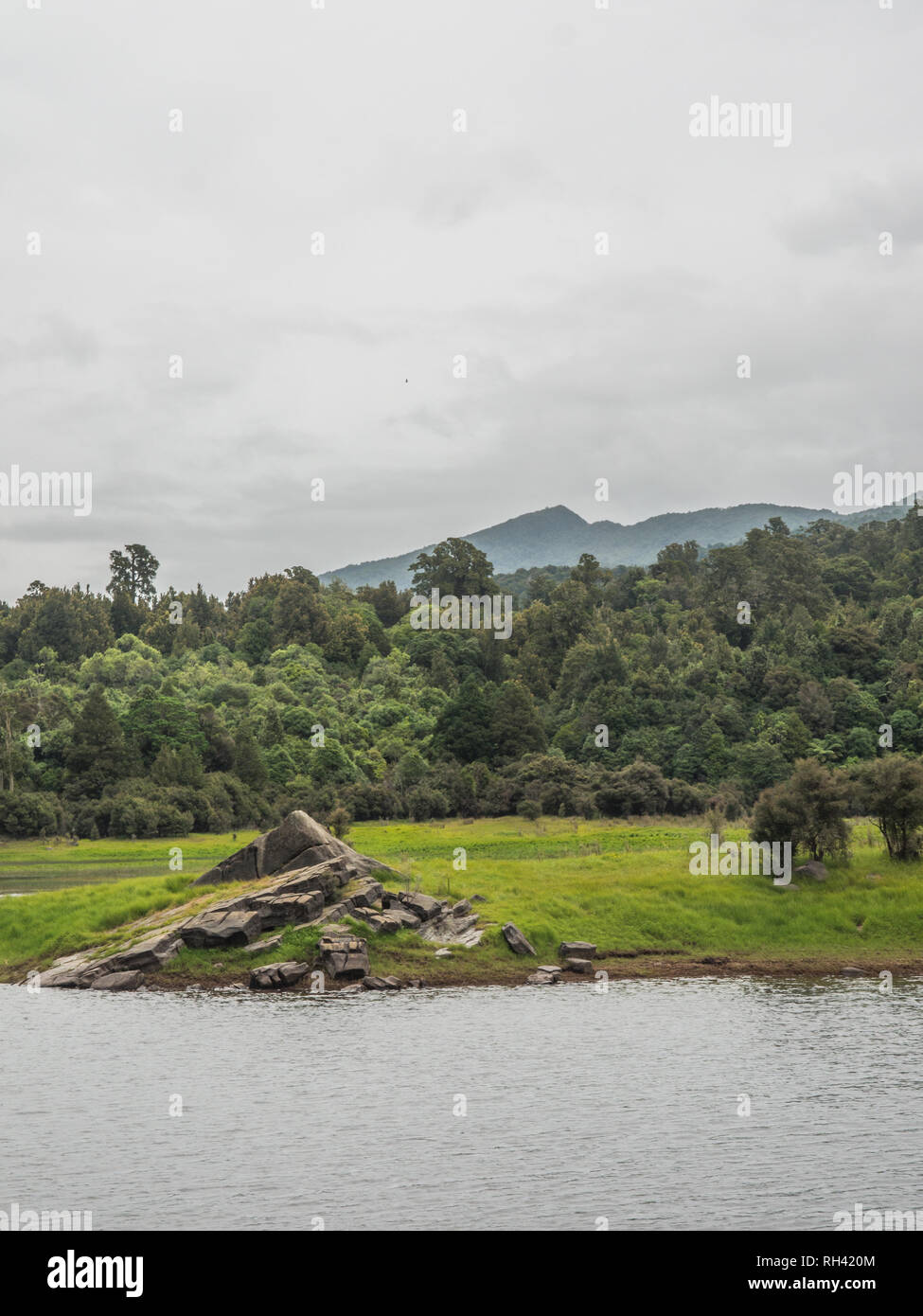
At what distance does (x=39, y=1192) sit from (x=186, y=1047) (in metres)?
10.6

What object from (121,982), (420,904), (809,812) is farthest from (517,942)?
(809,812)

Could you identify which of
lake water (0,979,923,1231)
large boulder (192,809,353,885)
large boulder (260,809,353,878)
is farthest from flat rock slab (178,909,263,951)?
large boulder (260,809,353,878)

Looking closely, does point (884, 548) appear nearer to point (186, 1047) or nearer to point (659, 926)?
point (659, 926)

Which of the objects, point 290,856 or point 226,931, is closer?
point 226,931

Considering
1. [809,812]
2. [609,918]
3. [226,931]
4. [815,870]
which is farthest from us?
[809,812]

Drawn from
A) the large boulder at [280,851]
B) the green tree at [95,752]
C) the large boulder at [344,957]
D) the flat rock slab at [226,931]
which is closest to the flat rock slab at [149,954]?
the flat rock slab at [226,931]

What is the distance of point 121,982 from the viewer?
139 ft

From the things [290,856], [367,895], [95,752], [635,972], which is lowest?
[635,972]

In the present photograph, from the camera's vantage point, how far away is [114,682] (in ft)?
526

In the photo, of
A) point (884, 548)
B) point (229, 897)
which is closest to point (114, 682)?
point (884, 548)

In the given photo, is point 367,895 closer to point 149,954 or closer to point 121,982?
point 149,954

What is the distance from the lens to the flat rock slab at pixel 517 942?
146 feet

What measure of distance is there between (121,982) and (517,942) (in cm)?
1361
